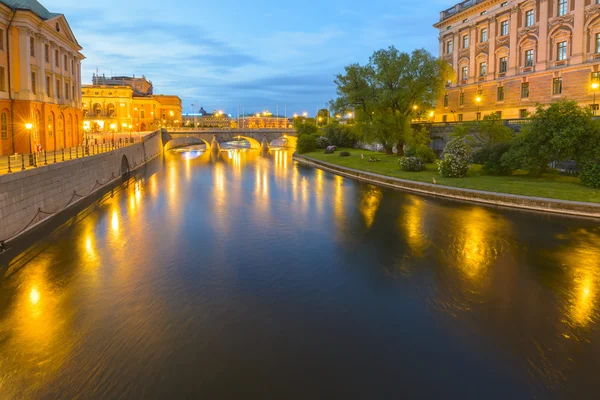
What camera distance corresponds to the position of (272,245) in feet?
68.7

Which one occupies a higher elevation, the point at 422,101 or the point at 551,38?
the point at 551,38

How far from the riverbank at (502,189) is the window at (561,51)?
1767 cm

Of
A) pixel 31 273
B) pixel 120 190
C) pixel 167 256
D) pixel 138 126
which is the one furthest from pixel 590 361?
pixel 138 126

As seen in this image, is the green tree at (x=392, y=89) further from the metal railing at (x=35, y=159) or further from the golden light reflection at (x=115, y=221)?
the golden light reflection at (x=115, y=221)

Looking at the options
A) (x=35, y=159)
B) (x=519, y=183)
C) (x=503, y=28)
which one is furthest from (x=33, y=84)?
(x=503, y=28)

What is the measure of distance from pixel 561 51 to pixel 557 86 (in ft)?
11.7

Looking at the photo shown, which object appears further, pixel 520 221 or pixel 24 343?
pixel 520 221

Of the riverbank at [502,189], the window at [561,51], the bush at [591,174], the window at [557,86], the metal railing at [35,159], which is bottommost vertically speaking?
the riverbank at [502,189]

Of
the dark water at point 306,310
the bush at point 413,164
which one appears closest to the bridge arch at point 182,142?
the bush at point 413,164

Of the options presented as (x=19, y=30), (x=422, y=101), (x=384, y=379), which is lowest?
(x=384, y=379)

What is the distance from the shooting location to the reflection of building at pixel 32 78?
1339 inches

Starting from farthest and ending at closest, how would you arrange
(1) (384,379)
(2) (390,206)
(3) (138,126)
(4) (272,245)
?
(3) (138,126), (2) (390,206), (4) (272,245), (1) (384,379)

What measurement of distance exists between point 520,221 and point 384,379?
18.5 metres

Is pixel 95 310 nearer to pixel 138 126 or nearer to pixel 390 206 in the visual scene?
pixel 390 206
